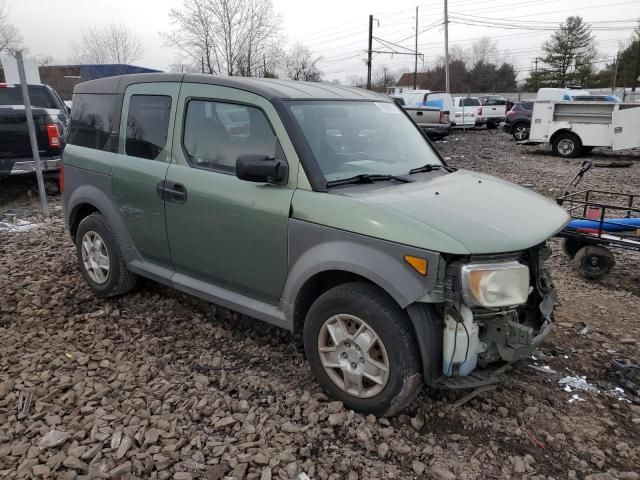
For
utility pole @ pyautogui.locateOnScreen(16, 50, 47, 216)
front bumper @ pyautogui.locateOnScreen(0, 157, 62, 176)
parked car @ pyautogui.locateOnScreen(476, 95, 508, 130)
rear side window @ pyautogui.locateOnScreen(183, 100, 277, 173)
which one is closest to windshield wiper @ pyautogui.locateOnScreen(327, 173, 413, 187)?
rear side window @ pyautogui.locateOnScreen(183, 100, 277, 173)

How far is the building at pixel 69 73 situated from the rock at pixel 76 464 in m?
29.5

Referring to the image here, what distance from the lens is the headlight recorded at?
8.54ft

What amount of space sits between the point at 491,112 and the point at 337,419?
2786cm

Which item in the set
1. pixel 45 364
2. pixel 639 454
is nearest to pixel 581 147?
pixel 639 454

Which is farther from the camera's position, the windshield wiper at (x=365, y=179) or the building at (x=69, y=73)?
the building at (x=69, y=73)

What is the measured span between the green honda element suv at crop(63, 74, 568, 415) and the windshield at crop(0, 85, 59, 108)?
7.22m

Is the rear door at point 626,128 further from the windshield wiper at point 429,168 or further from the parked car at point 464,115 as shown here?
the windshield wiper at point 429,168

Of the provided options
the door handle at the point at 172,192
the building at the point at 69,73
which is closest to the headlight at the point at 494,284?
the door handle at the point at 172,192

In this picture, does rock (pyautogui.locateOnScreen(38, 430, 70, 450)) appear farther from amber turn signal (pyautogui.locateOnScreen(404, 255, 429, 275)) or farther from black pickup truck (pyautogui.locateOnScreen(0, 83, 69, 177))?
black pickup truck (pyautogui.locateOnScreen(0, 83, 69, 177))

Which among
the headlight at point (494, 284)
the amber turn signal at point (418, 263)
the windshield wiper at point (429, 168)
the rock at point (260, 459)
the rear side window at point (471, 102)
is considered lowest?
the rock at point (260, 459)

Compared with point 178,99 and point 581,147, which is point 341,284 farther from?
point 581,147

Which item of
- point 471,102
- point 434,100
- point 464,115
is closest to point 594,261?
point 434,100

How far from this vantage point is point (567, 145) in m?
15.9

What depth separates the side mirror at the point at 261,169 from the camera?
3.05m
